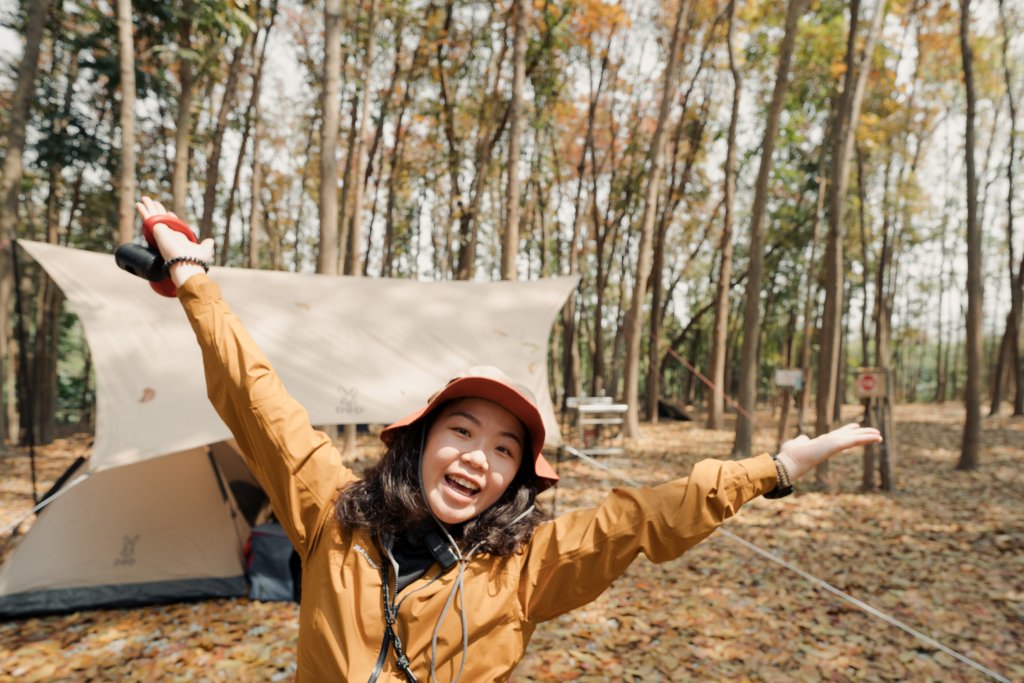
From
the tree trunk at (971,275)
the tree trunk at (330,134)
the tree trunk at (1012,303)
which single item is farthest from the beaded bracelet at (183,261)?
the tree trunk at (1012,303)

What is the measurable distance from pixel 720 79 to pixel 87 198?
616 inches

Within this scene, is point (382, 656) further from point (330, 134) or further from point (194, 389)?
point (330, 134)

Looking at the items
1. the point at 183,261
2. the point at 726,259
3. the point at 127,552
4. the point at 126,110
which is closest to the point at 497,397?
the point at 183,261

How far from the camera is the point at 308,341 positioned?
445cm

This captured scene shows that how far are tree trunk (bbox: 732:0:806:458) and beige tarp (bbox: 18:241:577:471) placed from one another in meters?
4.95

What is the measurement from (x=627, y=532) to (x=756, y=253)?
8777mm

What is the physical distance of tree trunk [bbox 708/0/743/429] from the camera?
1107cm

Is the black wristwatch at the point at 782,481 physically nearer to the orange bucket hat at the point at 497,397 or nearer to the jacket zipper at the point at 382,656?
the orange bucket hat at the point at 497,397

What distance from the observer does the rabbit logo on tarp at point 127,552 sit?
164 inches

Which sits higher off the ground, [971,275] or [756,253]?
[756,253]

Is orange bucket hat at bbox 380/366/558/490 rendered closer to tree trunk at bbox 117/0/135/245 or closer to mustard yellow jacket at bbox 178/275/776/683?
mustard yellow jacket at bbox 178/275/776/683

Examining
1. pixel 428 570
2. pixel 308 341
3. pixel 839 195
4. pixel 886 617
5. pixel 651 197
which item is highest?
pixel 651 197

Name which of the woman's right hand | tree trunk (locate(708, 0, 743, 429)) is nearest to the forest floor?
the woman's right hand

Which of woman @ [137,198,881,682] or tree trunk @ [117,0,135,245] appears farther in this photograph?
tree trunk @ [117,0,135,245]
